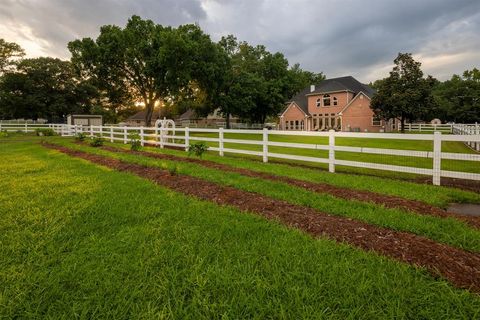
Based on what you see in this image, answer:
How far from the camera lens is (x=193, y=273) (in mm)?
2623

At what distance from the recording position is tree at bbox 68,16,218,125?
29.8 m

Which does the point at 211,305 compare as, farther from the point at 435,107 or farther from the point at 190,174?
the point at 435,107

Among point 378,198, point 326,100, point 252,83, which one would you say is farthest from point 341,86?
point 378,198

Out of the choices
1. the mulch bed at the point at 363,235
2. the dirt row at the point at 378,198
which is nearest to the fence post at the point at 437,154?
the dirt row at the point at 378,198

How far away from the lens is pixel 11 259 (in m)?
2.88

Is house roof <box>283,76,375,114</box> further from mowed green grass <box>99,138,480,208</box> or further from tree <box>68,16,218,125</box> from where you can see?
mowed green grass <box>99,138,480,208</box>

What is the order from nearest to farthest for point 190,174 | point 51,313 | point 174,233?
point 51,313 < point 174,233 < point 190,174

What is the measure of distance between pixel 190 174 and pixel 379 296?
587cm

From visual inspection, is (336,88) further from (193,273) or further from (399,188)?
(193,273)

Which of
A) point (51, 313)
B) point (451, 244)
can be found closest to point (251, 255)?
point (51, 313)

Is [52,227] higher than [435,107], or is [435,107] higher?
[435,107]

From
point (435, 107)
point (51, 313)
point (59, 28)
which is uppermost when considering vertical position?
point (59, 28)

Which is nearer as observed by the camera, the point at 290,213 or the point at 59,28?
the point at 290,213

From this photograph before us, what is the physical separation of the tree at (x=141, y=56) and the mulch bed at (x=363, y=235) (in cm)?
2731
